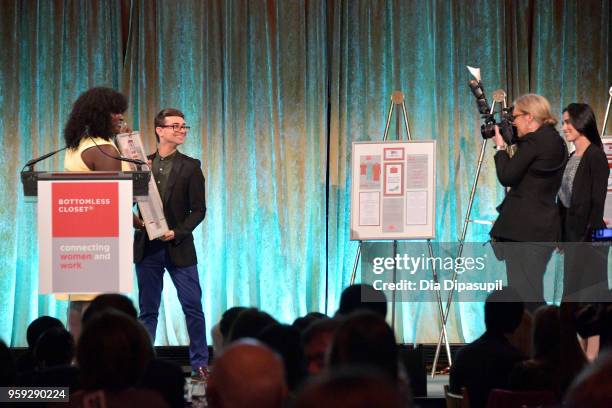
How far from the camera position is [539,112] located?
17.7 feet

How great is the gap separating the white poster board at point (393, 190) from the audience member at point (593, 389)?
14.9 feet

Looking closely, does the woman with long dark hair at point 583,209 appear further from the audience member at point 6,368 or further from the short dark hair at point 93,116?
the audience member at point 6,368

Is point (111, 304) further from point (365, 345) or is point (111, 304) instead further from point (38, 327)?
point (365, 345)

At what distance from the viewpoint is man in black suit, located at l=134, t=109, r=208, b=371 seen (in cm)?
584

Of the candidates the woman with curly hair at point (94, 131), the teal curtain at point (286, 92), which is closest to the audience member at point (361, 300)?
the woman with curly hair at point (94, 131)

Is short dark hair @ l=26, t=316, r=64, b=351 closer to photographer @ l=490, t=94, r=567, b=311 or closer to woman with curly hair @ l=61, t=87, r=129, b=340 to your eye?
woman with curly hair @ l=61, t=87, r=129, b=340

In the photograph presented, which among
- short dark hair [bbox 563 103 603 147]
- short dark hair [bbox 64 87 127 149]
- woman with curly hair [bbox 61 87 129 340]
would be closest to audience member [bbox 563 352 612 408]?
woman with curly hair [bbox 61 87 129 340]

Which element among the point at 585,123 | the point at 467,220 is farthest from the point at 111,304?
the point at 467,220

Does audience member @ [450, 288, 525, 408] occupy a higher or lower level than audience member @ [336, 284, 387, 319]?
lower

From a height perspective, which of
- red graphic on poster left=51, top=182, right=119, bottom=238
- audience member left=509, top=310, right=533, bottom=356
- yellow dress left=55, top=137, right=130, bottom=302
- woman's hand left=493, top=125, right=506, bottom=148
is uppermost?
woman's hand left=493, top=125, right=506, bottom=148

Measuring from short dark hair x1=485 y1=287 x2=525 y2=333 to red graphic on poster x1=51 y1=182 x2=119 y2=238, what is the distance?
5.49 feet

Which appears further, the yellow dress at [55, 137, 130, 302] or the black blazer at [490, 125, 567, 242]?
the black blazer at [490, 125, 567, 242]

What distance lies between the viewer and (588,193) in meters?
5.41

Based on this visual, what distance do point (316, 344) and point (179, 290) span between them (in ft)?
9.92
